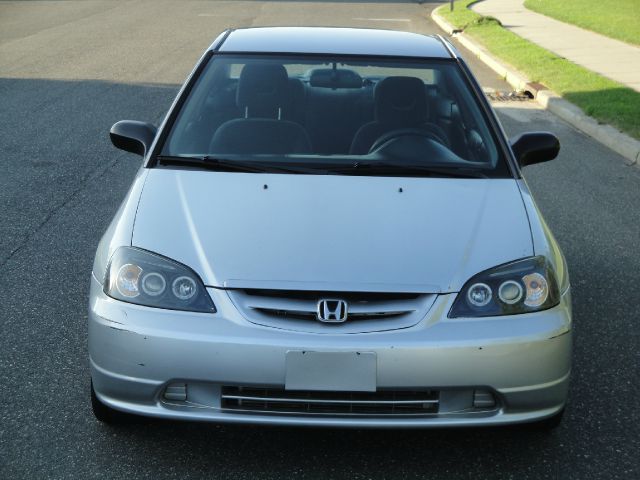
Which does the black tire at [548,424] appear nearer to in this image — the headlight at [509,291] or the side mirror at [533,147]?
the headlight at [509,291]

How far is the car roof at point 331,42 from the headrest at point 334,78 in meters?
0.19

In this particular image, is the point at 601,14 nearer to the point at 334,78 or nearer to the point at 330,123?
the point at 334,78

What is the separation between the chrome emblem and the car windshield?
1067 mm

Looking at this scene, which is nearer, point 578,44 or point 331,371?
point 331,371

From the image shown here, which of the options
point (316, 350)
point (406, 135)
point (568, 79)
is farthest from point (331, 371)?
point (568, 79)

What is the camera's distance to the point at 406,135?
501 cm

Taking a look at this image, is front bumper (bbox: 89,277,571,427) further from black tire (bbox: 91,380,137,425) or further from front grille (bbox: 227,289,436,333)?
black tire (bbox: 91,380,137,425)

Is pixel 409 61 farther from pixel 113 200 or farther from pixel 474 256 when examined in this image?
pixel 113 200

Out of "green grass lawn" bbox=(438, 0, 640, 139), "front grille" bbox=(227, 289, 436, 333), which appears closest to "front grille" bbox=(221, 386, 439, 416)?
"front grille" bbox=(227, 289, 436, 333)

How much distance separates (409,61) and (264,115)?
2.59 ft

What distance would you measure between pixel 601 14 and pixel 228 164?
20.4 meters

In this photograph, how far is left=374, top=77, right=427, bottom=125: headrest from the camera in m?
5.16

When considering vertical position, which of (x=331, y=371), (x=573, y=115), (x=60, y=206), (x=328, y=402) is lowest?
(x=573, y=115)

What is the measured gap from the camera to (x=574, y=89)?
13.1 meters
